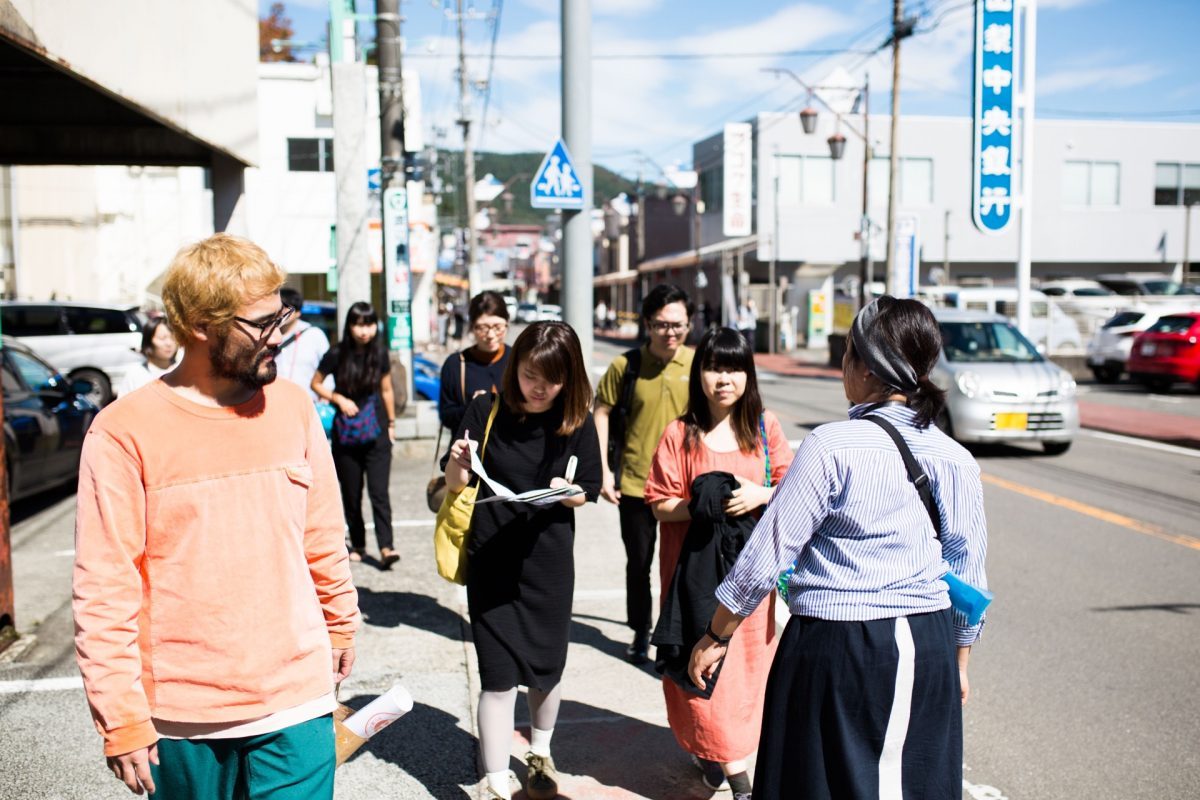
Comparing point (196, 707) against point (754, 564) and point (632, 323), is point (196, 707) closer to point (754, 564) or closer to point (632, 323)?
point (754, 564)

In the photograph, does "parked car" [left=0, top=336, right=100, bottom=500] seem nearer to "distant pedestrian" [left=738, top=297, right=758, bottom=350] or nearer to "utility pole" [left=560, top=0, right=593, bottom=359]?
"utility pole" [left=560, top=0, right=593, bottom=359]

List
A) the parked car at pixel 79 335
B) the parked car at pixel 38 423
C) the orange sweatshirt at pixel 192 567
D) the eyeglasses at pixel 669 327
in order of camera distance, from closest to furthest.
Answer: the orange sweatshirt at pixel 192 567
the eyeglasses at pixel 669 327
the parked car at pixel 38 423
the parked car at pixel 79 335

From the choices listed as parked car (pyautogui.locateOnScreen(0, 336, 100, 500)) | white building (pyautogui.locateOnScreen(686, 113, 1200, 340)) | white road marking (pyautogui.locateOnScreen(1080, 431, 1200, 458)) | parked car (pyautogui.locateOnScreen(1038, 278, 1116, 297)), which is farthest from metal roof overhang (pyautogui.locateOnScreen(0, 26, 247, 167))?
white building (pyautogui.locateOnScreen(686, 113, 1200, 340))

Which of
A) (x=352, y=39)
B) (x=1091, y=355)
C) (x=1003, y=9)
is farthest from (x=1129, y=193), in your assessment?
(x=352, y=39)

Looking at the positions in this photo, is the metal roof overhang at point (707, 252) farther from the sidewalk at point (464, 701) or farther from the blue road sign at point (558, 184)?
the sidewalk at point (464, 701)

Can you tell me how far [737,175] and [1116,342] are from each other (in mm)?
17130

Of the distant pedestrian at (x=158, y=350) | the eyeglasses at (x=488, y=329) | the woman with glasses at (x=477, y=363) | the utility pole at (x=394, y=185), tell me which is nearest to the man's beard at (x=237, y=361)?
the woman with glasses at (x=477, y=363)

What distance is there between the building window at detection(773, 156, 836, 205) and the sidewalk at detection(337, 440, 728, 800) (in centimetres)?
3399

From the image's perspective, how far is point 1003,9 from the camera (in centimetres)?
1508

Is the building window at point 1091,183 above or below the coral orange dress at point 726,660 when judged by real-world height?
above

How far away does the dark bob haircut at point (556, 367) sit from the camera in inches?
147

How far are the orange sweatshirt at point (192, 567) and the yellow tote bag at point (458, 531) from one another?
139cm

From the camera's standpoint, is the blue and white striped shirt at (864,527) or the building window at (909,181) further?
the building window at (909,181)

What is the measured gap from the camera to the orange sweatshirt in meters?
2.15
